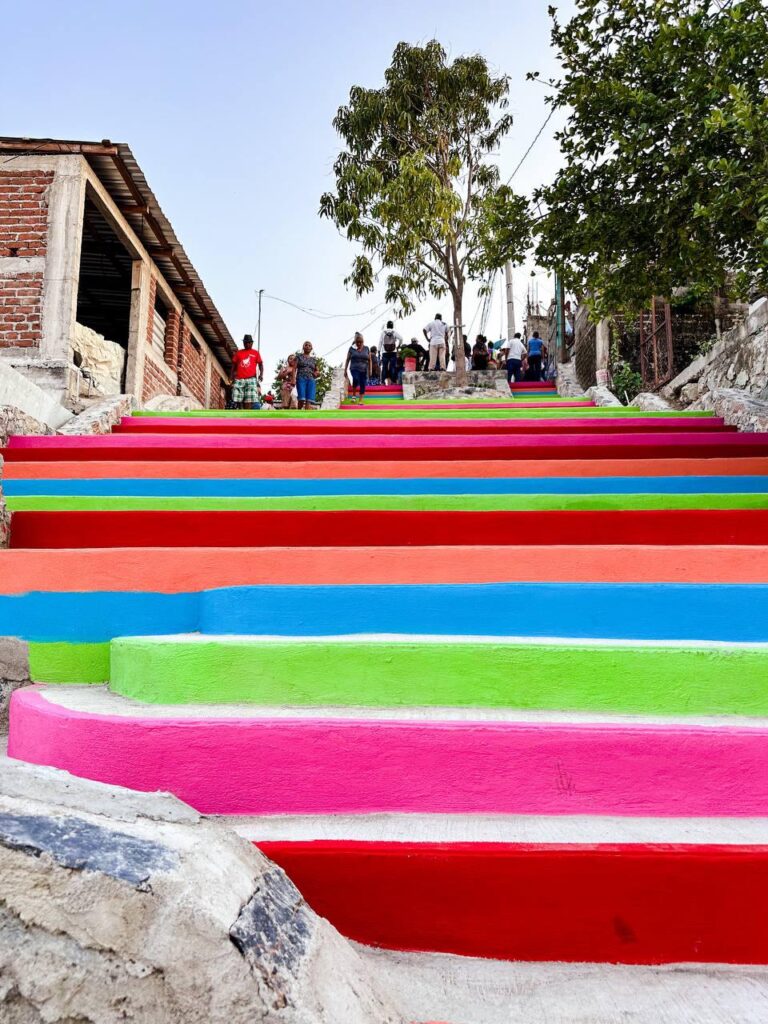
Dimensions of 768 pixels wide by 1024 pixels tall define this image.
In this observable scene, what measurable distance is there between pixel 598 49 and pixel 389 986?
5378 millimetres

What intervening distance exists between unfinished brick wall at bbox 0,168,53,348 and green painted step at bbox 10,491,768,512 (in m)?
5.31

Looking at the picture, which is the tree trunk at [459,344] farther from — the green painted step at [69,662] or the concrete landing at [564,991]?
the concrete landing at [564,991]

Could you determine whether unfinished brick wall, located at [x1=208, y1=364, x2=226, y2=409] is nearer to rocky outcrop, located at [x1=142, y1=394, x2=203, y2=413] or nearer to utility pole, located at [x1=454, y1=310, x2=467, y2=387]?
utility pole, located at [x1=454, y1=310, x2=467, y2=387]

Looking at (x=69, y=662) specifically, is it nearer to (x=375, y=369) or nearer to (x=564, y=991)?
(x=564, y=991)

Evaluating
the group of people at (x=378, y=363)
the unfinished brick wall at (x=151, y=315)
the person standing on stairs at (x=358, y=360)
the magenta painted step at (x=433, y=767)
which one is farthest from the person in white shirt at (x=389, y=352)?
the magenta painted step at (x=433, y=767)

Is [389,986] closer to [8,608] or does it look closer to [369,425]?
[8,608]

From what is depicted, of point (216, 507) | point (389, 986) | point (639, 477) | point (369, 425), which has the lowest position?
point (389, 986)

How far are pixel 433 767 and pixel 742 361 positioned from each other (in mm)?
5865

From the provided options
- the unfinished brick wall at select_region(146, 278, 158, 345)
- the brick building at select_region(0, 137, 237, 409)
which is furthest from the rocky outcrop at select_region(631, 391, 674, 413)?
the unfinished brick wall at select_region(146, 278, 158, 345)

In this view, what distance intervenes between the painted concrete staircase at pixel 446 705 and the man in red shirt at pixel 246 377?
7351 mm

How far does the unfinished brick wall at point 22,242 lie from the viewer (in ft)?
25.6

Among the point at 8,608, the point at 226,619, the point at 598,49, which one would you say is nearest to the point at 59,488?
the point at 8,608

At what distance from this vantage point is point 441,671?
1.82 metres

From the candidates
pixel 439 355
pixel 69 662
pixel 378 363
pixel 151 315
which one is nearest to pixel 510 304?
pixel 378 363
